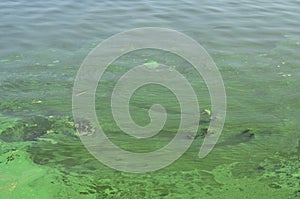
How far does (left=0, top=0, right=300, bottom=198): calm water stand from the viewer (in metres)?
3.09

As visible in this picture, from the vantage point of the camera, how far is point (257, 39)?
606cm

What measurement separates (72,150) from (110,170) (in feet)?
1.51

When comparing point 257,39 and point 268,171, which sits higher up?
point 257,39

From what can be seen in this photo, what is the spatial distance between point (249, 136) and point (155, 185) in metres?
1.20

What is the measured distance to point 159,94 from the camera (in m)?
4.46

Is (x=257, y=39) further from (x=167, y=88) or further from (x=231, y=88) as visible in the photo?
(x=167, y=88)

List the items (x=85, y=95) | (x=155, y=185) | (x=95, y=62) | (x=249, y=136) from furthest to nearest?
(x=95, y=62) < (x=85, y=95) < (x=249, y=136) < (x=155, y=185)

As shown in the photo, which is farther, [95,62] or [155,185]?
[95,62]

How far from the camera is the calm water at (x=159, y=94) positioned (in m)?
3.09

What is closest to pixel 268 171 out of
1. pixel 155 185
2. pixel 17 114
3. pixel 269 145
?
pixel 269 145

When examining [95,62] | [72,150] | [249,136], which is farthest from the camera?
[95,62]

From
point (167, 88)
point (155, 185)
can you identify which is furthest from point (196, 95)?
point (155, 185)

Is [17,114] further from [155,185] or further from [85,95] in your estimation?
[155,185]

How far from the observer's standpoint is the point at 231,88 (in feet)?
15.1
